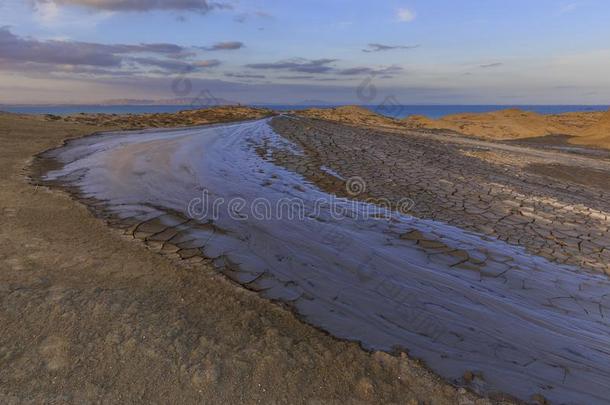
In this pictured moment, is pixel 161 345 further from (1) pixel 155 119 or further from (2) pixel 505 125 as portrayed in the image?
(2) pixel 505 125

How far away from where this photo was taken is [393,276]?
21.2ft

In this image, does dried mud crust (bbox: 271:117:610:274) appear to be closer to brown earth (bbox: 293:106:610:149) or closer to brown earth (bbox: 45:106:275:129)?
brown earth (bbox: 293:106:610:149)

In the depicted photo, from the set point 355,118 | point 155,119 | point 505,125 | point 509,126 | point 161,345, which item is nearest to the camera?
point 161,345

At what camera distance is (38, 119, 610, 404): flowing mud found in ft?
14.8

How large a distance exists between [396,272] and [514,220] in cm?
461

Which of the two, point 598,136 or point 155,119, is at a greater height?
point 155,119

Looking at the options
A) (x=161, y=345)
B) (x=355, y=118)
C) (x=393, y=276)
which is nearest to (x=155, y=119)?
(x=355, y=118)

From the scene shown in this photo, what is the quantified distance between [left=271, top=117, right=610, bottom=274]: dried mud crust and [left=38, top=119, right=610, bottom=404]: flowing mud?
853 millimetres

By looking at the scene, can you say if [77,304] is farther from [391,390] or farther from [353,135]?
[353,135]

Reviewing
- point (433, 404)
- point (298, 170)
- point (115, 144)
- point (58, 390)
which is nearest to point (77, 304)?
point (58, 390)

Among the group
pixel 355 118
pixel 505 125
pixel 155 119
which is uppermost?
pixel 155 119

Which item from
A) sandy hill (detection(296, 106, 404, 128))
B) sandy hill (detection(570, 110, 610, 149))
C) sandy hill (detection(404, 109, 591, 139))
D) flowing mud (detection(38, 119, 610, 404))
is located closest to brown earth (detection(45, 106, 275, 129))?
sandy hill (detection(296, 106, 404, 128))

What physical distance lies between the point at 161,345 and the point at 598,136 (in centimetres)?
3496

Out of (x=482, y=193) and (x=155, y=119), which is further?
(x=155, y=119)
